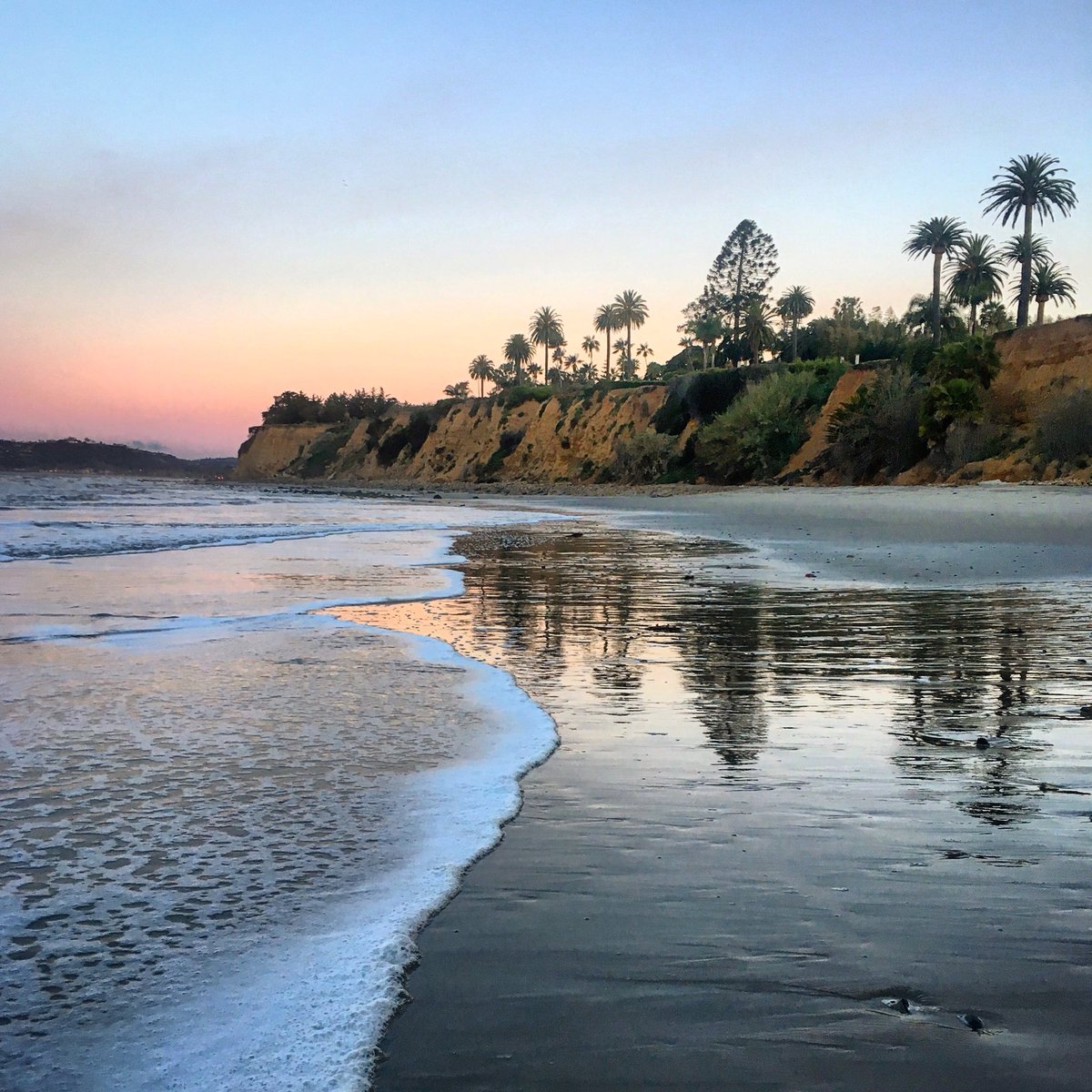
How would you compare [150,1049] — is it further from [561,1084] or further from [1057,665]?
[1057,665]

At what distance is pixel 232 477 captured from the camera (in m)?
116

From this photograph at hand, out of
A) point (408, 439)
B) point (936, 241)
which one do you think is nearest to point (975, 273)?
point (936, 241)

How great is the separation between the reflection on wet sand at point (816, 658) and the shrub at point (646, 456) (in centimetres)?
4673

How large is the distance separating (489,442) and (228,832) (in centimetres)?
7750

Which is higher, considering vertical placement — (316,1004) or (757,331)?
(757,331)

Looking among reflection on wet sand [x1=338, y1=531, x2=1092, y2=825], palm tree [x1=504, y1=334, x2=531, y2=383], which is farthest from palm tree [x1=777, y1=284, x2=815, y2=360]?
reflection on wet sand [x1=338, y1=531, x2=1092, y2=825]

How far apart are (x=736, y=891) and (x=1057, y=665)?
437 centimetres

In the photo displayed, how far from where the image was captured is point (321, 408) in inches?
4515

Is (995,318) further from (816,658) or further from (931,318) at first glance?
(816,658)

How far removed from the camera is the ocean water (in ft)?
6.81

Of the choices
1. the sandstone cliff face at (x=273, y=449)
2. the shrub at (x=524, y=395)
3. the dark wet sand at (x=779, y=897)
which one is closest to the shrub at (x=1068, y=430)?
the dark wet sand at (x=779, y=897)

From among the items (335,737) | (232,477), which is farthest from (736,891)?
(232,477)

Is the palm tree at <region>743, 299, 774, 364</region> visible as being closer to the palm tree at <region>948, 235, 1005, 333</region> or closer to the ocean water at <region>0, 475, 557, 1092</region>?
the palm tree at <region>948, 235, 1005, 333</region>

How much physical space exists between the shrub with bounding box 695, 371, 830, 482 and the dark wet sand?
44525 mm
